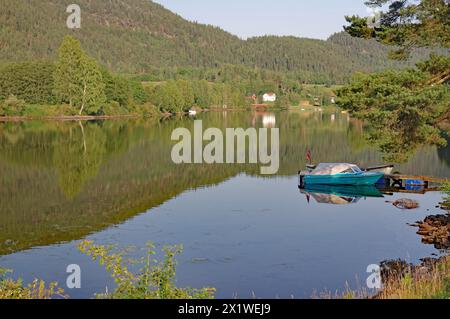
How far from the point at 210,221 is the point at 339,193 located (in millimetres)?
14609

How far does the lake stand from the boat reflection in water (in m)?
0.15

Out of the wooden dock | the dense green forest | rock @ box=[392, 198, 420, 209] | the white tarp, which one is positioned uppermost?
the dense green forest

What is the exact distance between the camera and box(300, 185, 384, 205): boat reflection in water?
40.9 metres

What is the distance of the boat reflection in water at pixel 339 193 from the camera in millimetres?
40938

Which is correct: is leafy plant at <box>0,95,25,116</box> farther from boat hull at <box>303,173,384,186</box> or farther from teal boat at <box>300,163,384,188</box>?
boat hull at <box>303,173,384,186</box>

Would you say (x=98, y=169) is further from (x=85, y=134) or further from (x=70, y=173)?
(x=85, y=134)

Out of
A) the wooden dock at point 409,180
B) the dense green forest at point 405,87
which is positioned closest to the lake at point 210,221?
the wooden dock at point 409,180

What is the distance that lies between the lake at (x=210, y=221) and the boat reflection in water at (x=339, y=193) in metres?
0.15

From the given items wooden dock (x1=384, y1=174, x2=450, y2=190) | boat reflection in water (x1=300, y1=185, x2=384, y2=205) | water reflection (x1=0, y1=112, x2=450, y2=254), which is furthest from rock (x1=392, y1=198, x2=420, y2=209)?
wooden dock (x1=384, y1=174, x2=450, y2=190)

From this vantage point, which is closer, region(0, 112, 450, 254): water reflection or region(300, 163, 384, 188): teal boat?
region(0, 112, 450, 254): water reflection

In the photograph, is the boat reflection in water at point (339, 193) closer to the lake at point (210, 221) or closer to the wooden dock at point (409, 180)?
the lake at point (210, 221)

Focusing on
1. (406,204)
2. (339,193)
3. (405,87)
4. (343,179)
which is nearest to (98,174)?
(339,193)

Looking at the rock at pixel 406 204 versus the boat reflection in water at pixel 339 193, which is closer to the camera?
the rock at pixel 406 204

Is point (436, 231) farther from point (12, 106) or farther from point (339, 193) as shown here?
point (12, 106)
